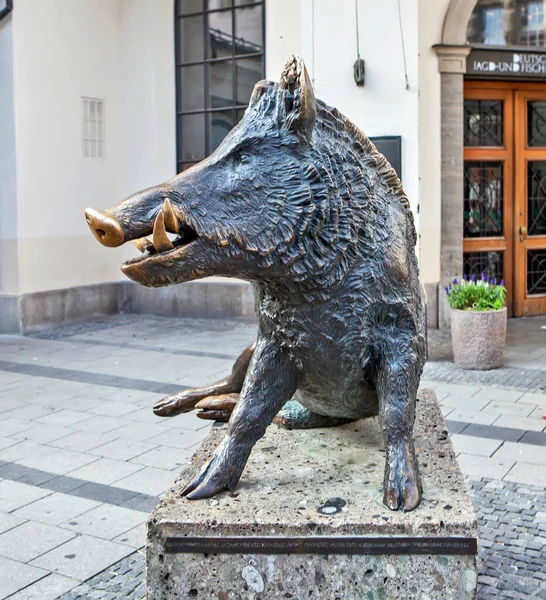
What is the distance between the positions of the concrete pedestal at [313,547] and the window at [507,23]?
26.2 ft

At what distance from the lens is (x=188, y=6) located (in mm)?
10266

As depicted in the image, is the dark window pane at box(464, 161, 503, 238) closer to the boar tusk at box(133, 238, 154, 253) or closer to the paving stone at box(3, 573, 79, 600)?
the paving stone at box(3, 573, 79, 600)

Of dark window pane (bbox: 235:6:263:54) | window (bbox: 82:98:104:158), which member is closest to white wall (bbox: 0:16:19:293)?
window (bbox: 82:98:104:158)

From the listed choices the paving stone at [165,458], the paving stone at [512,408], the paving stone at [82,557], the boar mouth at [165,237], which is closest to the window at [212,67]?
the paving stone at [512,408]

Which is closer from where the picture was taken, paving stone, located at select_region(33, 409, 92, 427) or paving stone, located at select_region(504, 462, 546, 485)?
paving stone, located at select_region(504, 462, 546, 485)

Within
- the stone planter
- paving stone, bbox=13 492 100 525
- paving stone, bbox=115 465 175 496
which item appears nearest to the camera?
paving stone, bbox=13 492 100 525

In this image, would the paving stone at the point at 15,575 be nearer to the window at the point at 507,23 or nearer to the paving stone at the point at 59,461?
the paving stone at the point at 59,461

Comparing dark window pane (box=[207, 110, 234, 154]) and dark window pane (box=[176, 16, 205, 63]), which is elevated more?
dark window pane (box=[176, 16, 205, 63])

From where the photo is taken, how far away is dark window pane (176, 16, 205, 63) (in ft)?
33.7

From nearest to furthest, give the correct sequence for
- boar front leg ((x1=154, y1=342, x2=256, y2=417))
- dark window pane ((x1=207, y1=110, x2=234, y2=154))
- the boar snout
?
the boar snout, boar front leg ((x1=154, y1=342, x2=256, y2=417)), dark window pane ((x1=207, y1=110, x2=234, y2=154))

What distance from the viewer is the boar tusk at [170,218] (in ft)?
6.12

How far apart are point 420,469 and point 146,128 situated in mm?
8999

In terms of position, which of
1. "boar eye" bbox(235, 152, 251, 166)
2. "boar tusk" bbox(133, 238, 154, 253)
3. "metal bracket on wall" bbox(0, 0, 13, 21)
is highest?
"metal bracket on wall" bbox(0, 0, 13, 21)

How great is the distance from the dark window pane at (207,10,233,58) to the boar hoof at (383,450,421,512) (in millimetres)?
8771
